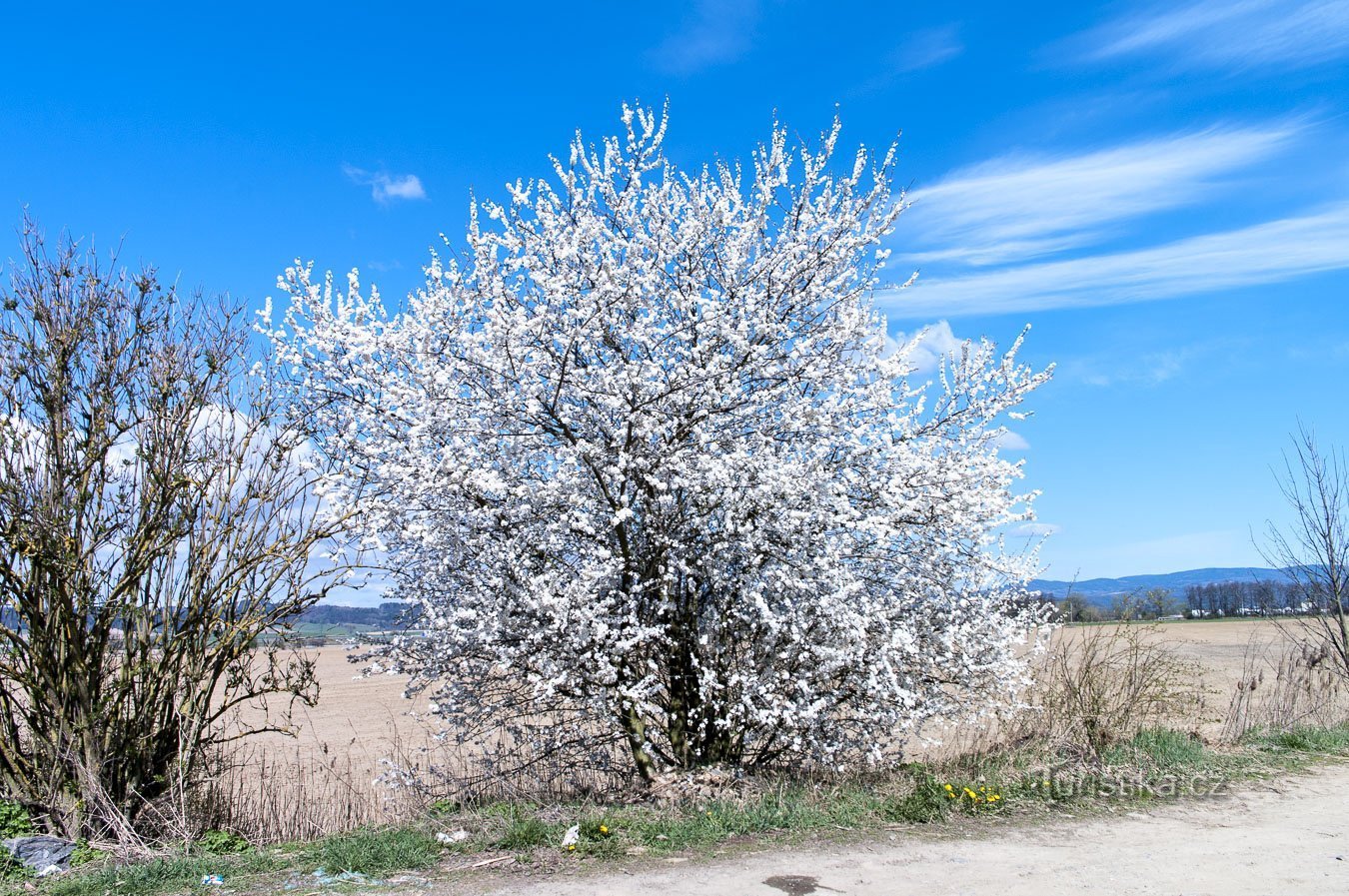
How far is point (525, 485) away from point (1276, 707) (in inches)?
418

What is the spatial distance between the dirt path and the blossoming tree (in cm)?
137

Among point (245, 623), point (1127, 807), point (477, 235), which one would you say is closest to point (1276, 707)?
point (1127, 807)

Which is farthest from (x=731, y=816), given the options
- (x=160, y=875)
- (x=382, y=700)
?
(x=382, y=700)

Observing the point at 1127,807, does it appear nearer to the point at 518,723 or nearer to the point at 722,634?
the point at 722,634

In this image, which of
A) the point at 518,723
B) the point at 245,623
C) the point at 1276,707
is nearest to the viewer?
the point at 245,623

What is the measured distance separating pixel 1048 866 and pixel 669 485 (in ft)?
12.3

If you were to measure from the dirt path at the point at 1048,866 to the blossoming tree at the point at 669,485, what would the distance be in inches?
53.9

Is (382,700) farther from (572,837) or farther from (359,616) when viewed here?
(572,837)

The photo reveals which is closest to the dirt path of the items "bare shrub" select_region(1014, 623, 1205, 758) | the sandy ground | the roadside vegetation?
the roadside vegetation

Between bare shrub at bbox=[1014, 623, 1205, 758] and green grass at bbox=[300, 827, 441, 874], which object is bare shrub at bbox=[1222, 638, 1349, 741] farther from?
green grass at bbox=[300, 827, 441, 874]

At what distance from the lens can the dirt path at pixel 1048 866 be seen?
5266 millimetres

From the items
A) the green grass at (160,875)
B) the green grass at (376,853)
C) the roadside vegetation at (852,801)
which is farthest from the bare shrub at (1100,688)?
the green grass at (160,875)

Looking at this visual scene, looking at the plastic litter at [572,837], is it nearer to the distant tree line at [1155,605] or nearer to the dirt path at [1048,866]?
the dirt path at [1048,866]

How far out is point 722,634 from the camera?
7594 mm
